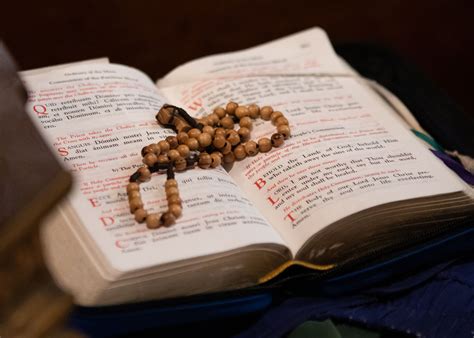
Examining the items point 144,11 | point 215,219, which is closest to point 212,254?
point 215,219

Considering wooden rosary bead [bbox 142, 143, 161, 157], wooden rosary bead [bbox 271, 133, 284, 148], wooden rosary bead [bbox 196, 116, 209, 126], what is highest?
wooden rosary bead [bbox 142, 143, 161, 157]

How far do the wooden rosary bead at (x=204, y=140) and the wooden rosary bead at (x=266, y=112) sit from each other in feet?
0.32

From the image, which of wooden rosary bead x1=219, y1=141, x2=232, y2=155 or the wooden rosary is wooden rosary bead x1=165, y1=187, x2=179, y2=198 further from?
wooden rosary bead x1=219, y1=141, x2=232, y2=155

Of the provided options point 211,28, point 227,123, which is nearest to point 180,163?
point 227,123

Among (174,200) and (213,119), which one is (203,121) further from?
(174,200)

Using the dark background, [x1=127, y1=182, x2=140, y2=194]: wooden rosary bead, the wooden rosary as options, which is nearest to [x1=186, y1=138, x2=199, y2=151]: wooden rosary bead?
the wooden rosary

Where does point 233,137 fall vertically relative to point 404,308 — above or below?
above

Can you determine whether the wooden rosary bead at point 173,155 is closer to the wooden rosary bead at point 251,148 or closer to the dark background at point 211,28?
the wooden rosary bead at point 251,148

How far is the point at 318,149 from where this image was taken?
0.81m

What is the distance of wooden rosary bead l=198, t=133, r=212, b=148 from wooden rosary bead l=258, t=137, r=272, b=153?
2.3 inches

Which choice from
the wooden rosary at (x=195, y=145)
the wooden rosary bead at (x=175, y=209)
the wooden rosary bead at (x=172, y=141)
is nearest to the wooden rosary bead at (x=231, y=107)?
the wooden rosary at (x=195, y=145)

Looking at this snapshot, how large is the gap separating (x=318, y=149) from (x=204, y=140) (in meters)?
0.12

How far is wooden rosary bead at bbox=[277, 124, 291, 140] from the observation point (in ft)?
2.69

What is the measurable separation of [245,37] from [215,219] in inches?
40.3
